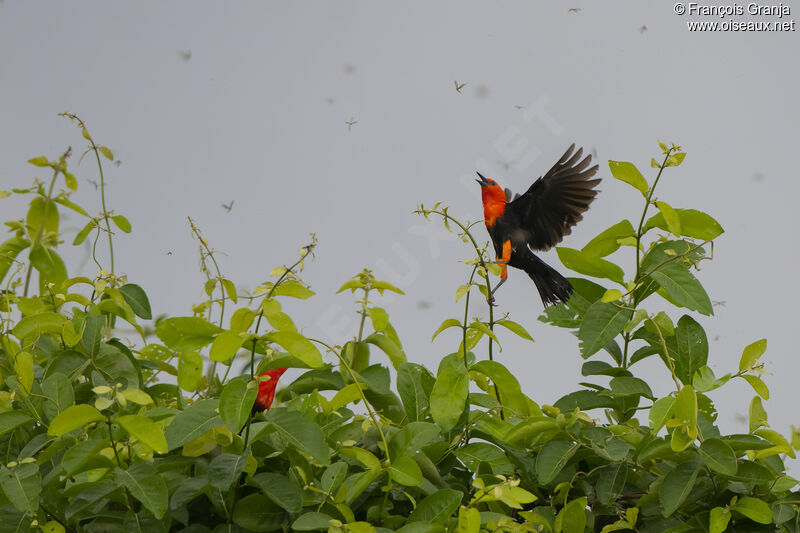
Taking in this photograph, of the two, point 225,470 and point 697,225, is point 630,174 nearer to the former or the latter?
point 697,225

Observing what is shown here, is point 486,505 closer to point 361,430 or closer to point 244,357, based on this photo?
point 361,430

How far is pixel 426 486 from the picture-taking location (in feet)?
2.35

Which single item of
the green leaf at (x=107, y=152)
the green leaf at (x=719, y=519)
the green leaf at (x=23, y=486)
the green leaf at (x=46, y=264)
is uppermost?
the green leaf at (x=107, y=152)

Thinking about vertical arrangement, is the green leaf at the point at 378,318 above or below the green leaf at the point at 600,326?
below

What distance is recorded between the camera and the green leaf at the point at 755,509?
0.72 metres

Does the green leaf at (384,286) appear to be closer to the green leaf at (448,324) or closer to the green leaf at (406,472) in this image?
the green leaf at (448,324)

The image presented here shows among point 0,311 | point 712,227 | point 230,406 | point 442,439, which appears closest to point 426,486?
point 442,439

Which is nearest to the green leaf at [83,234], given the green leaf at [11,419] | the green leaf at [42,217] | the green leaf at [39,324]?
the green leaf at [42,217]

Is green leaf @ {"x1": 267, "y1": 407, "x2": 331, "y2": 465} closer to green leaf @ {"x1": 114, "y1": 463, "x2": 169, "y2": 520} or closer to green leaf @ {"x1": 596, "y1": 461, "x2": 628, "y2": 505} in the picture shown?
green leaf @ {"x1": 114, "y1": 463, "x2": 169, "y2": 520}

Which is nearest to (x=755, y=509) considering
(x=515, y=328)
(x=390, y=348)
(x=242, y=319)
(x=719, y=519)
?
(x=719, y=519)

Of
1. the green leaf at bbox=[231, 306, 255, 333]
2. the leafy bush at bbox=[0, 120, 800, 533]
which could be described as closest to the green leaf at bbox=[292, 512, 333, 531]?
the leafy bush at bbox=[0, 120, 800, 533]

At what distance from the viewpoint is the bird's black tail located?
3.45 feet

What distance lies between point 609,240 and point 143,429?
521mm

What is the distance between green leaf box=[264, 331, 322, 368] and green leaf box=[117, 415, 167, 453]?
4.7 inches
